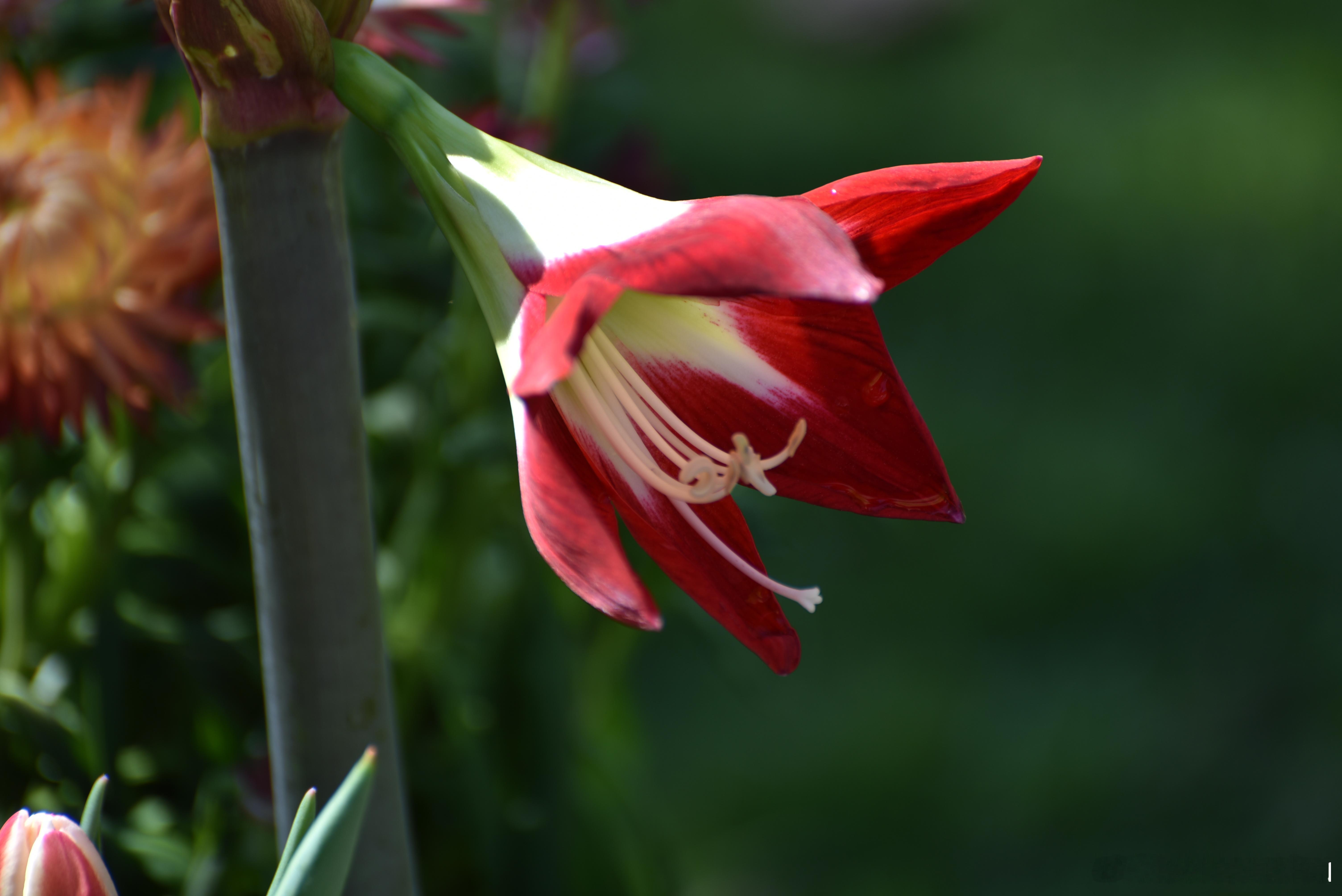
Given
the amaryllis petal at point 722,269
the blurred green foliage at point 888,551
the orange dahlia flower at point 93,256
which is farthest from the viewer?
the blurred green foliage at point 888,551

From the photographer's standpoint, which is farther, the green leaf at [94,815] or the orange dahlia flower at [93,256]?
the orange dahlia flower at [93,256]

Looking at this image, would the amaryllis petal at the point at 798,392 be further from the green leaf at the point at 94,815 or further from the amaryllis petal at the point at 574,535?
the green leaf at the point at 94,815

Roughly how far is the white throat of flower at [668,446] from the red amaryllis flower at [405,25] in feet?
0.71

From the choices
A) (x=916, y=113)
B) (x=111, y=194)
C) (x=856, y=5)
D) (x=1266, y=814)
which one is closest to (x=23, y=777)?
(x=111, y=194)

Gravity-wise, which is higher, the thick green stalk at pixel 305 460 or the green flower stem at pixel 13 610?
the thick green stalk at pixel 305 460

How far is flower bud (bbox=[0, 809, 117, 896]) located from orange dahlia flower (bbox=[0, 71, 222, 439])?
8.3 inches

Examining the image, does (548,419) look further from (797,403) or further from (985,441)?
(985,441)

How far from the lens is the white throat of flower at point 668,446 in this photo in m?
0.31

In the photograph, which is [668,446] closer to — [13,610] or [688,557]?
[688,557]

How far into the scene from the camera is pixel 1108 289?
205cm

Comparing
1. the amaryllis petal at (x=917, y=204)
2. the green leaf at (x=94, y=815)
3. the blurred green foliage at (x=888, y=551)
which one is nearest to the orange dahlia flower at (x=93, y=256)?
the blurred green foliage at (x=888, y=551)

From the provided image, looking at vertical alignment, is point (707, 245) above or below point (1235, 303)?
above

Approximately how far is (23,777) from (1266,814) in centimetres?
131

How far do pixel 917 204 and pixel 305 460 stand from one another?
18cm
